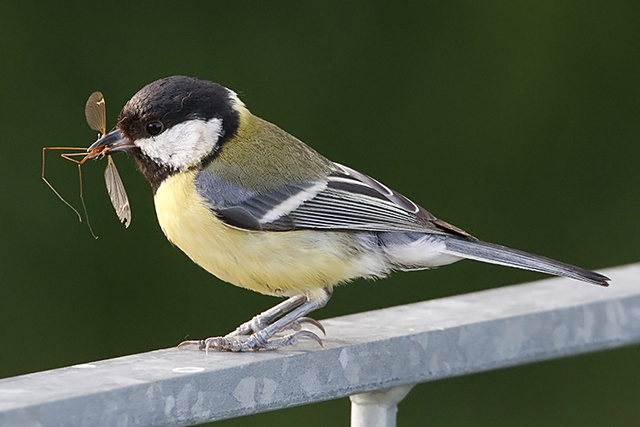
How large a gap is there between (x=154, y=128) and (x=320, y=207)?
0.41 metres

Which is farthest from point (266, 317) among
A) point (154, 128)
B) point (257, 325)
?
point (154, 128)

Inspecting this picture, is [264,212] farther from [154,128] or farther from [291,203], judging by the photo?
[154,128]

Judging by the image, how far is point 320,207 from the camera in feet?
7.10

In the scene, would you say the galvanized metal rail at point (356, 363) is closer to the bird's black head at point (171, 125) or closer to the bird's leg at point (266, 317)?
the bird's leg at point (266, 317)

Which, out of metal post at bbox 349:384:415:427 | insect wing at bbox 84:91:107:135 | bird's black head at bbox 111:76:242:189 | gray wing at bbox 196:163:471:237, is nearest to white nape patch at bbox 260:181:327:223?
gray wing at bbox 196:163:471:237

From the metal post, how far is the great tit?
35 centimetres

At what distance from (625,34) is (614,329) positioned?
2379 mm

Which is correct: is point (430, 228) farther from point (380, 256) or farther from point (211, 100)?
point (211, 100)

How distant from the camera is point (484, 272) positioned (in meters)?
3.83

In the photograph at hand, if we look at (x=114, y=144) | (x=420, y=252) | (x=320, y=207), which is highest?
(x=114, y=144)

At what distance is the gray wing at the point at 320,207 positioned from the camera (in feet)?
6.86

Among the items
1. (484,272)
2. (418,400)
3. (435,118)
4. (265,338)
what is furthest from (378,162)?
(265,338)

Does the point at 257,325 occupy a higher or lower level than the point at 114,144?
lower

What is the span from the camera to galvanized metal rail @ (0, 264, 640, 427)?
1299 millimetres
